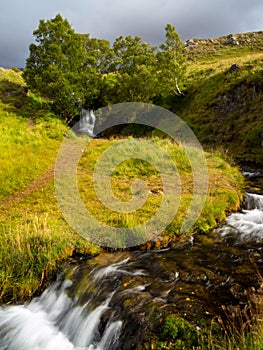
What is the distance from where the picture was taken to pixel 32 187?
14.6 meters

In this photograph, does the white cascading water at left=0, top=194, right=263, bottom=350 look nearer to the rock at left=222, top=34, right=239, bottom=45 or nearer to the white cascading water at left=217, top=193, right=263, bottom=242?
the white cascading water at left=217, top=193, right=263, bottom=242

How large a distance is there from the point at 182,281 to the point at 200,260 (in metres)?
1.39

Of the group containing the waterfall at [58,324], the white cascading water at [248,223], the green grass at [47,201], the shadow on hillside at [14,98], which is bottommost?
the waterfall at [58,324]

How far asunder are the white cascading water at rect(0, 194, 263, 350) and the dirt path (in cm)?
598

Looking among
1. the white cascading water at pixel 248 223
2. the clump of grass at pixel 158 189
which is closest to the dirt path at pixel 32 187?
the clump of grass at pixel 158 189

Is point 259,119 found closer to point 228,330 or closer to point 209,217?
point 209,217

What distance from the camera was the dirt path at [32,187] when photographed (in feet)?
42.5

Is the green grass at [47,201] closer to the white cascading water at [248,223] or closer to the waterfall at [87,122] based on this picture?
the white cascading water at [248,223]

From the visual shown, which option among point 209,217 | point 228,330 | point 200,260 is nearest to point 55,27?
point 209,217

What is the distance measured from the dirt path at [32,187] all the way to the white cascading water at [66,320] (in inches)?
236

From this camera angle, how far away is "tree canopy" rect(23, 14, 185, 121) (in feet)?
98.2

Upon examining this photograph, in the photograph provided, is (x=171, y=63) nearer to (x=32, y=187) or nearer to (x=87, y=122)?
(x=87, y=122)

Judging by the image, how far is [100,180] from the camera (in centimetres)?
1521

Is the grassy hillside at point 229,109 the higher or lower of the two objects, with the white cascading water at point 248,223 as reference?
higher
